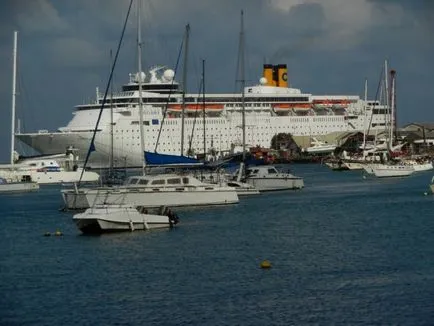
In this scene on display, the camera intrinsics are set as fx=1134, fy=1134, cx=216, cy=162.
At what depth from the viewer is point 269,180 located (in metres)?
62.2

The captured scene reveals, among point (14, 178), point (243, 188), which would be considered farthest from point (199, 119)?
point (243, 188)

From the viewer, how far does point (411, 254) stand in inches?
1259

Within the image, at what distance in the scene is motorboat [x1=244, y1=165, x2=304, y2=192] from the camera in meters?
61.8

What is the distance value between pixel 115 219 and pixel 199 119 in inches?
3048

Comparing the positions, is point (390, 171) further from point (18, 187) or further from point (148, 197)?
point (148, 197)

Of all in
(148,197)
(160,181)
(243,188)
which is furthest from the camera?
(243,188)

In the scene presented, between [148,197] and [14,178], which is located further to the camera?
[14,178]

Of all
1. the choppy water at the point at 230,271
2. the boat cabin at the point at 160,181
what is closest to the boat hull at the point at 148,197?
the boat cabin at the point at 160,181

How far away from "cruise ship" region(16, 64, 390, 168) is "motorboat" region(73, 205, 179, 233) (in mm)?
54959

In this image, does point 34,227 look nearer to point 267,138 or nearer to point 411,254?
point 411,254

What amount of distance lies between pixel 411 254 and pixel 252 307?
8.78m

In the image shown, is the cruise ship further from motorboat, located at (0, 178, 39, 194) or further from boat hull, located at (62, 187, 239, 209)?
boat hull, located at (62, 187, 239, 209)

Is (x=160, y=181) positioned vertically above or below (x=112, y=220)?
above

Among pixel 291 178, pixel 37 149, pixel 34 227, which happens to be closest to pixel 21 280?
pixel 34 227
